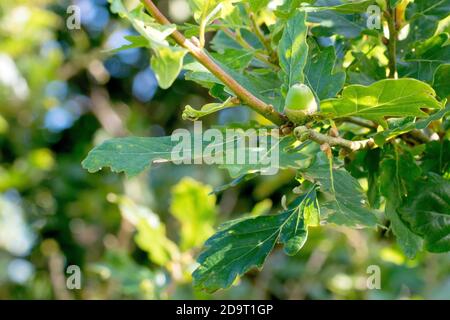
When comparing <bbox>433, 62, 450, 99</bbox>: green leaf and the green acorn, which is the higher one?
<bbox>433, 62, 450, 99</bbox>: green leaf

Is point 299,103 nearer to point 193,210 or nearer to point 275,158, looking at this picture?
point 275,158

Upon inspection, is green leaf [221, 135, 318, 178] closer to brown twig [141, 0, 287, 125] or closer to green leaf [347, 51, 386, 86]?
brown twig [141, 0, 287, 125]

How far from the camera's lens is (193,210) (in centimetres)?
165

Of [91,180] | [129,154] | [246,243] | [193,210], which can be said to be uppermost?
[91,180]

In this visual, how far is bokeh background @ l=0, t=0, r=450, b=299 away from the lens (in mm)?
2279

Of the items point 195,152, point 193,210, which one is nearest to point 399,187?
point 195,152

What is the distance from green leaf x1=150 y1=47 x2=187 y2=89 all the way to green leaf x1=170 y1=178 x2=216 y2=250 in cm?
100

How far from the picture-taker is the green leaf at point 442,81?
31.6 inches

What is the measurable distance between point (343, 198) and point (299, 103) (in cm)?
16

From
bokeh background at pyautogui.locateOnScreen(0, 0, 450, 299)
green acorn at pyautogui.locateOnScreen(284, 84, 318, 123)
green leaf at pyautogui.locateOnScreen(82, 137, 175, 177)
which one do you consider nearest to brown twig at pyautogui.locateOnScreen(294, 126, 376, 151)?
green acorn at pyautogui.locateOnScreen(284, 84, 318, 123)
